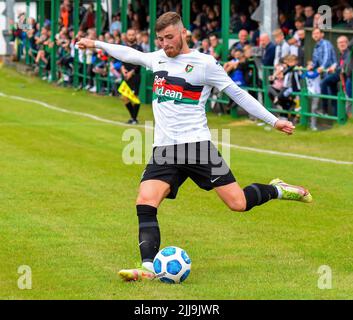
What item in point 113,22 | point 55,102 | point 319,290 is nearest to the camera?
point 319,290

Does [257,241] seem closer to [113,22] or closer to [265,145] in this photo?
[265,145]

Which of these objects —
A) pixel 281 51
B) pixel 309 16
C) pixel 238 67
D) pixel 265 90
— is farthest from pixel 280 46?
pixel 238 67

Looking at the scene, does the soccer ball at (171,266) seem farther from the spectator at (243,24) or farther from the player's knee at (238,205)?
the spectator at (243,24)

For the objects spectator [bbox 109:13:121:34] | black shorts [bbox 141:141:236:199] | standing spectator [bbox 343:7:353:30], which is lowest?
black shorts [bbox 141:141:236:199]

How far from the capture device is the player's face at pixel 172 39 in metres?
10.0

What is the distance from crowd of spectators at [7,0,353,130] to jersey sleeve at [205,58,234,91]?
1293cm

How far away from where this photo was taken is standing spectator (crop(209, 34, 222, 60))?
2867 cm

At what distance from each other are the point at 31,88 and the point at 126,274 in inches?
1179

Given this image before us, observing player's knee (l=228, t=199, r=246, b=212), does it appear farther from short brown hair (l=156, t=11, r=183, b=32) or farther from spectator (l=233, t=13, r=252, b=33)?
spectator (l=233, t=13, r=252, b=33)

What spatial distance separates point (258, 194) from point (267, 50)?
15.6m

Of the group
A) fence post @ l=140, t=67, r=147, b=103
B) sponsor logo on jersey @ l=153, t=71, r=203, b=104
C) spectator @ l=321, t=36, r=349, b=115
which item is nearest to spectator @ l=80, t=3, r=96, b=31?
fence post @ l=140, t=67, r=147, b=103

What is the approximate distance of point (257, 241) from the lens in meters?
12.0

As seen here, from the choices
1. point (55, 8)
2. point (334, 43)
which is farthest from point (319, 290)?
point (55, 8)

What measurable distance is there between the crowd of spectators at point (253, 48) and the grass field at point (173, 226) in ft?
4.83
